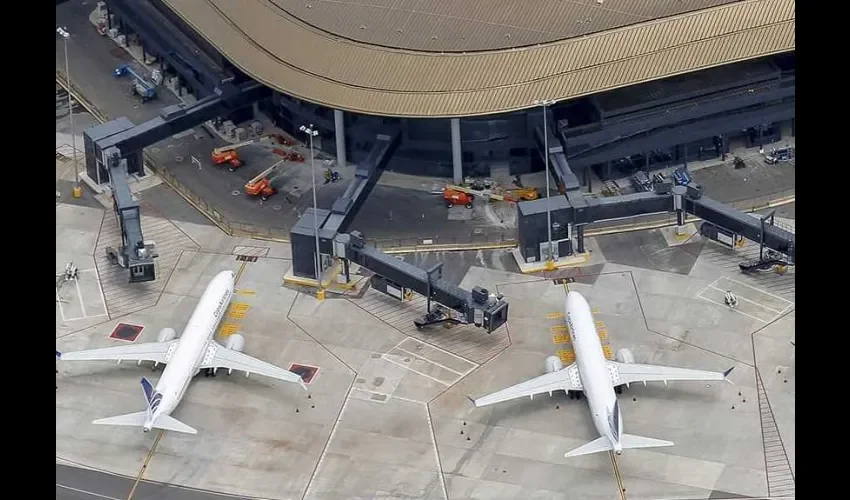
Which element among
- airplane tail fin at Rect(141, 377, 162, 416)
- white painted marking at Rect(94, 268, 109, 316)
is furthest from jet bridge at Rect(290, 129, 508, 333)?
airplane tail fin at Rect(141, 377, 162, 416)

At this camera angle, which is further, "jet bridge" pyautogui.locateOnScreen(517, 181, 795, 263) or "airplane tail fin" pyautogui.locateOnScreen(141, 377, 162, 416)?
"jet bridge" pyautogui.locateOnScreen(517, 181, 795, 263)

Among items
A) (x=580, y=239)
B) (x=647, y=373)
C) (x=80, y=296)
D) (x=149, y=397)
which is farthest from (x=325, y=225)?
(x=647, y=373)

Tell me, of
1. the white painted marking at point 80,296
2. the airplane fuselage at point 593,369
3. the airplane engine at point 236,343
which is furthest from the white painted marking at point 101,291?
the airplane fuselage at point 593,369

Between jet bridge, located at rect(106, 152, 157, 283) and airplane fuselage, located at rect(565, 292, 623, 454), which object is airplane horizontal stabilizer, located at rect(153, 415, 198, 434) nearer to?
airplane fuselage, located at rect(565, 292, 623, 454)

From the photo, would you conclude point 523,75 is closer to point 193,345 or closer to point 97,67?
point 193,345

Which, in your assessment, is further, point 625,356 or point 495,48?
point 495,48

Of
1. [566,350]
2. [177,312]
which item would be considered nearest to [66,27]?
[177,312]
